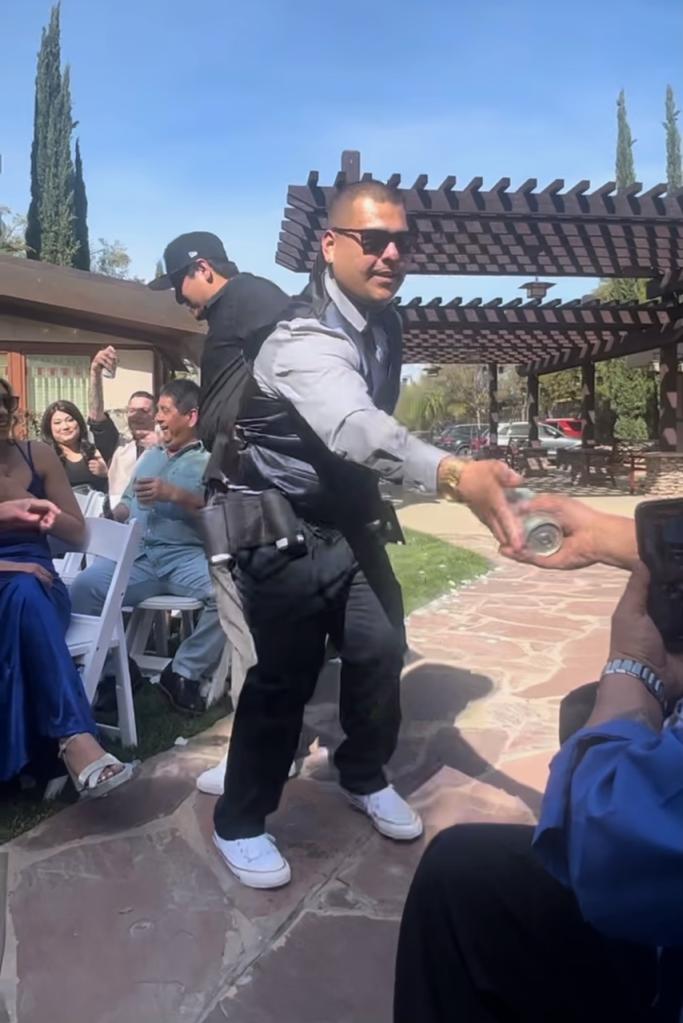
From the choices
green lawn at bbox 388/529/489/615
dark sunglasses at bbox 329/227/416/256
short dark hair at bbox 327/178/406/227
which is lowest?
green lawn at bbox 388/529/489/615

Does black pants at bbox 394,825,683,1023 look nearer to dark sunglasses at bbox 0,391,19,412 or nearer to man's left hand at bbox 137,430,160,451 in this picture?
dark sunglasses at bbox 0,391,19,412

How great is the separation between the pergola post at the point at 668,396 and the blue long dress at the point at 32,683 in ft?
47.2

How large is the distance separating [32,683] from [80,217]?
32.7 metres

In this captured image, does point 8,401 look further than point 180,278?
Yes

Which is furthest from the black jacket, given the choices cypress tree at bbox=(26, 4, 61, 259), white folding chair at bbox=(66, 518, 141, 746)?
cypress tree at bbox=(26, 4, 61, 259)

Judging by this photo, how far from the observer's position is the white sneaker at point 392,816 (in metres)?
2.90

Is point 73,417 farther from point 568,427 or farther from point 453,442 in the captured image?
point 568,427

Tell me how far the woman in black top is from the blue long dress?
206cm

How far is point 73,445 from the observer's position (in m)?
5.22

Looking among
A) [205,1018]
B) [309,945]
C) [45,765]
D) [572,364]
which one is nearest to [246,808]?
[309,945]

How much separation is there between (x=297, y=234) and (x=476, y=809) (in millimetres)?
7119

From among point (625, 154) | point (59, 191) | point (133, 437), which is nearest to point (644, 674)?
point (133, 437)

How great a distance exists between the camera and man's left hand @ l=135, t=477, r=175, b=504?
3947 mm

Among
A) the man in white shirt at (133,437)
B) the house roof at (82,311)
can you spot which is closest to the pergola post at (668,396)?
the house roof at (82,311)
